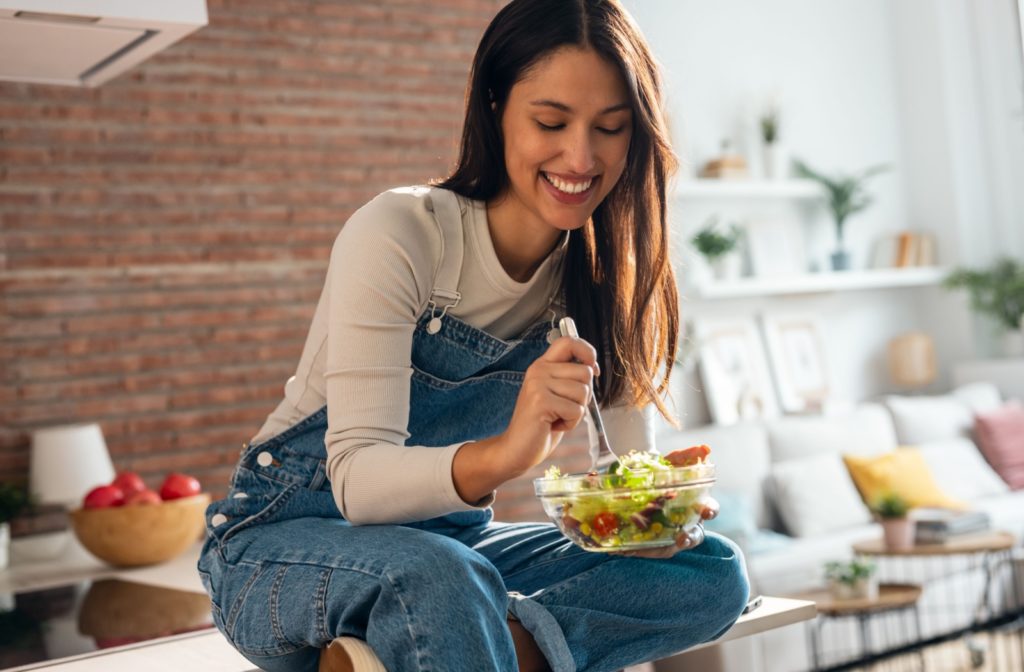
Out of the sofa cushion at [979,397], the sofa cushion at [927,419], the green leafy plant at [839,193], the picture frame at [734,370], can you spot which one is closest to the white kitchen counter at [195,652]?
the picture frame at [734,370]

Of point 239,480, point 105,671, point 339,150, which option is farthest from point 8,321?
point 239,480

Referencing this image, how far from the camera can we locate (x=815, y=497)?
16.7 ft

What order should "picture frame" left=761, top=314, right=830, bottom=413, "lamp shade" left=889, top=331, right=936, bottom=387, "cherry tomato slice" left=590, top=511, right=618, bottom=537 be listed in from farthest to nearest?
"lamp shade" left=889, top=331, right=936, bottom=387 → "picture frame" left=761, top=314, right=830, bottom=413 → "cherry tomato slice" left=590, top=511, right=618, bottom=537

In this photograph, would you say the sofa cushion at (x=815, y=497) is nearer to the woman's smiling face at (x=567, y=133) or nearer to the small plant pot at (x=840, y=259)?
the small plant pot at (x=840, y=259)

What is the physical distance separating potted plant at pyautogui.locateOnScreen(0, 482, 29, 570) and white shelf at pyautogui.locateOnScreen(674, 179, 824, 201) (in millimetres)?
3259

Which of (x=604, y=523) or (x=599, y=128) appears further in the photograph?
(x=599, y=128)

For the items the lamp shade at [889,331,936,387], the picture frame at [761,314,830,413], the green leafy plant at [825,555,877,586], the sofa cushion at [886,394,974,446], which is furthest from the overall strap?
the lamp shade at [889,331,936,387]

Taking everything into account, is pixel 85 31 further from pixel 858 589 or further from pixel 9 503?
pixel 858 589

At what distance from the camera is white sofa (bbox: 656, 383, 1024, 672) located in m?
4.49

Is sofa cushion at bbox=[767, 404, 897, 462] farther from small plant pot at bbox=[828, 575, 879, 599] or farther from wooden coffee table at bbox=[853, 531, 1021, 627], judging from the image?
small plant pot at bbox=[828, 575, 879, 599]

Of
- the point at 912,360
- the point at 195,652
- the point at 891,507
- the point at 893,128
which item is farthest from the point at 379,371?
the point at 893,128

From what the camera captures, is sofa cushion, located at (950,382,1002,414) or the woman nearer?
the woman

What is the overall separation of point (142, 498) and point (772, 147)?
4.06 m

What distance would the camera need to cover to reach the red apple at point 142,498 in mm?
3029
